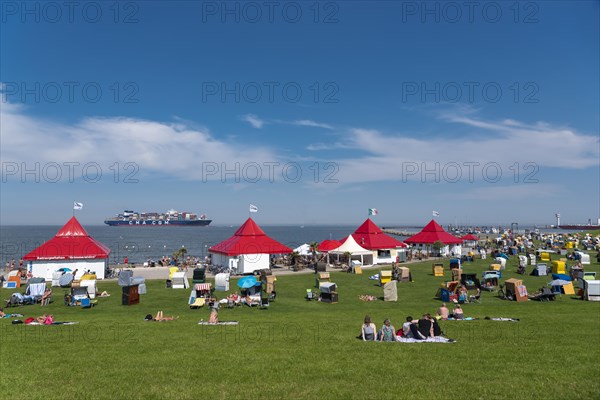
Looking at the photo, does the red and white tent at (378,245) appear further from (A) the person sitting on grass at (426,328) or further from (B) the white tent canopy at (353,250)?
(A) the person sitting on grass at (426,328)

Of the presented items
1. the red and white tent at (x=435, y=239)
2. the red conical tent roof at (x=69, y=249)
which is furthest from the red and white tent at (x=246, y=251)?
the red and white tent at (x=435, y=239)

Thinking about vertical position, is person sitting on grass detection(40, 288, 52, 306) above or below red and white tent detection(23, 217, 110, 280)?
below

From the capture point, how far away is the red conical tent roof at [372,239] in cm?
4788

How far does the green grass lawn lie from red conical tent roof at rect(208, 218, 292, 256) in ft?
66.8

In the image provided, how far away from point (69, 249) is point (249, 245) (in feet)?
51.1

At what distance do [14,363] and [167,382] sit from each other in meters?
4.62

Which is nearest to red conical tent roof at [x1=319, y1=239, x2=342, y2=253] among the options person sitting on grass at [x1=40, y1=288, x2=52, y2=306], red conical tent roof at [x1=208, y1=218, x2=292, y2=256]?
red conical tent roof at [x1=208, y1=218, x2=292, y2=256]

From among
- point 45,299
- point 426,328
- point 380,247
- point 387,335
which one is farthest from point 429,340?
point 380,247

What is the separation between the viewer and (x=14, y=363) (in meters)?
10.9

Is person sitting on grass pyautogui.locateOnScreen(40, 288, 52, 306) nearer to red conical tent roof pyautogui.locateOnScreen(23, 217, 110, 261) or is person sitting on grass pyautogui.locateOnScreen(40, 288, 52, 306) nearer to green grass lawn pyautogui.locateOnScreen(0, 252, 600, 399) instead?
green grass lawn pyautogui.locateOnScreen(0, 252, 600, 399)

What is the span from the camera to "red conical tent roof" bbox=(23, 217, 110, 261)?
34.3m

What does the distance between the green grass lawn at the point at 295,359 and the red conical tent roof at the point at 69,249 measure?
16.9m

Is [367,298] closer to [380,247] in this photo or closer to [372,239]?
[380,247]

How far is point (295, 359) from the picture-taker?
1130 centimetres
